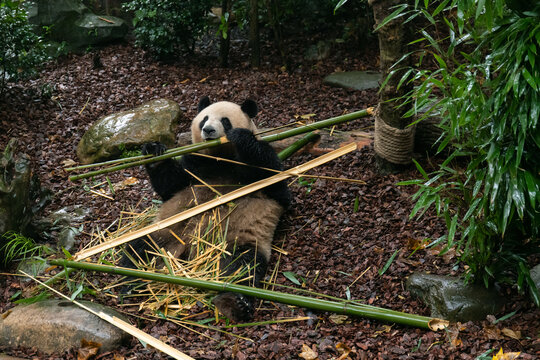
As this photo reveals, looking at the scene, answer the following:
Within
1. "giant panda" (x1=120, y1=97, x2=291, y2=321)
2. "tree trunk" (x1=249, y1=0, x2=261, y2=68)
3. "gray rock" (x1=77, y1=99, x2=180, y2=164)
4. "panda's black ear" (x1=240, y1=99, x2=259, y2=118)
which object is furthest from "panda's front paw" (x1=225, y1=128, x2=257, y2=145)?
"tree trunk" (x1=249, y1=0, x2=261, y2=68)

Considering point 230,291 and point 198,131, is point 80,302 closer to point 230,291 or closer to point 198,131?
point 230,291

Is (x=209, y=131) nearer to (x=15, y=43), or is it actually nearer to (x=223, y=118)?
(x=223, y=118)

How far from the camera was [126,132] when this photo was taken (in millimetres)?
6387

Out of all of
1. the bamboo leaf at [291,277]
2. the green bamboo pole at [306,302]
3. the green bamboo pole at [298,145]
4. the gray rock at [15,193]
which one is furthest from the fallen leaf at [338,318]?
the gray rock at [15,193]

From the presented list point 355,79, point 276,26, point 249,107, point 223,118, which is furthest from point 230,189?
point 276,26

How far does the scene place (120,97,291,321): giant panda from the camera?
444 centimetres

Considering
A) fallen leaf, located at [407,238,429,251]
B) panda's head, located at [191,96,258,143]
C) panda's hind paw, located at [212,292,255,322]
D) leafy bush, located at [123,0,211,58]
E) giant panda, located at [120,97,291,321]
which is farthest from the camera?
leafy bush, located at [123,0,211,58]

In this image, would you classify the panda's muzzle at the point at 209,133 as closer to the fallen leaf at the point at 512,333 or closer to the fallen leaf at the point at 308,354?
the fallen leaf at the point at 308,354

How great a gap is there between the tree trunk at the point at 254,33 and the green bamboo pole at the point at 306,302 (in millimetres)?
4539

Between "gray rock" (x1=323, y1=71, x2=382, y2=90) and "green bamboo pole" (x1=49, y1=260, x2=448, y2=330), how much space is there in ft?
12.8

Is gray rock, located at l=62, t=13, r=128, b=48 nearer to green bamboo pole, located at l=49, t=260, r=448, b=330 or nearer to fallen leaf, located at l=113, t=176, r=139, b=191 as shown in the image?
fallen leaf, located at l=113, t=176, r=139, b=191

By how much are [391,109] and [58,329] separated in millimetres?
3015

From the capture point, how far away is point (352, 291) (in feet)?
13.0

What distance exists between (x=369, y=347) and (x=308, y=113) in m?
3.72
